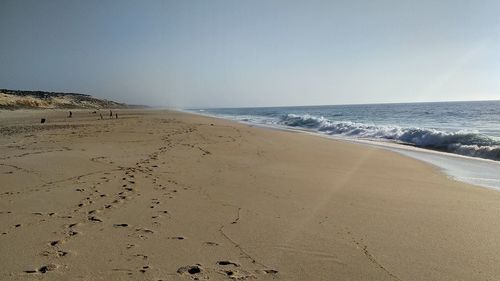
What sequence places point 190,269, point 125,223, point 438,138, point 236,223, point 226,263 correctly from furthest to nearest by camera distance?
point 438,138
point 236,223
point 125,223
point 226,263
point 190,269

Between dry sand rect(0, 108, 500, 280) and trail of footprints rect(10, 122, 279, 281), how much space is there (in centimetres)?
2

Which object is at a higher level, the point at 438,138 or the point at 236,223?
the point at 438,138

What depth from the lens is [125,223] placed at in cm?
454

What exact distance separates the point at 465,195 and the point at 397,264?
3995mm

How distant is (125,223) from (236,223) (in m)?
1.43

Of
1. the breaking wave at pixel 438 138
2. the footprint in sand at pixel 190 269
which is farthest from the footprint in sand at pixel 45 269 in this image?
the breaking wave at pixel 438 138

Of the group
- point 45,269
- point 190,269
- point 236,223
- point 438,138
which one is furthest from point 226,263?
point 438,138

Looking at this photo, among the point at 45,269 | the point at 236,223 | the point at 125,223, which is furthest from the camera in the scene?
the point at 236,223

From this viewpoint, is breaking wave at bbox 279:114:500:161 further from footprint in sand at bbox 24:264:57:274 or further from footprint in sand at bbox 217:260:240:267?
footprint in sand at bbox 24:264:57:274

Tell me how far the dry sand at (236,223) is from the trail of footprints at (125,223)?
0.02 m

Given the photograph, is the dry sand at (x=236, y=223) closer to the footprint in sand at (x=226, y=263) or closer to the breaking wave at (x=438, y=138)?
the footprint in sand at (x=226, y=263)

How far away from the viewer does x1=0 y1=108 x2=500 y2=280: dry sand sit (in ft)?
11.3

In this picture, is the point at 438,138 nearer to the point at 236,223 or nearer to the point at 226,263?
the point at 236,223

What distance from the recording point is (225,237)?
4207mm
